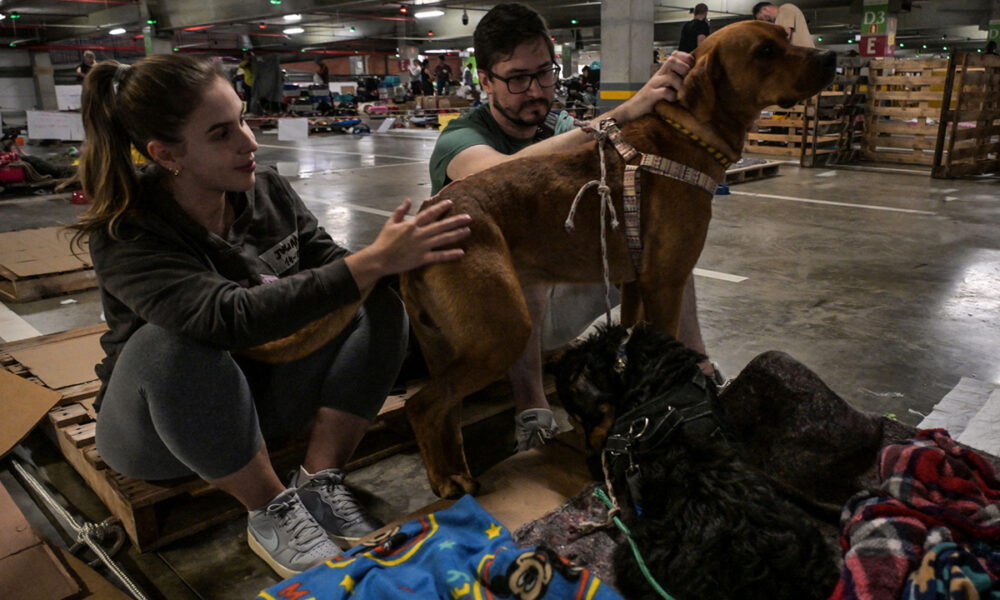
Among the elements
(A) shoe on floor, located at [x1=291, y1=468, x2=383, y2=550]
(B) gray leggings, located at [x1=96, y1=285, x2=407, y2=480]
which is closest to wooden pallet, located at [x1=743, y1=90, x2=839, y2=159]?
(B) gray leggings, located at [x1=96, y1=285, x2=407, y2=480]

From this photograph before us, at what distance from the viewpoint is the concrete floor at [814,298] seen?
2232 mm

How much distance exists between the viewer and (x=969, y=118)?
882 centimetres

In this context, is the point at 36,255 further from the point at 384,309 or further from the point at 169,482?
the point at 384,309

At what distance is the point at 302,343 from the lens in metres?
1.94

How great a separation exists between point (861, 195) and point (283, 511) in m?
7.78

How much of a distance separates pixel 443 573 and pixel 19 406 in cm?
192

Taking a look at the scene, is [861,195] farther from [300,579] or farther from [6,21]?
[6,21]

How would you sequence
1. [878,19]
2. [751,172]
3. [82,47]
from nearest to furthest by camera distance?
[751,172], [878,19], [82,47]

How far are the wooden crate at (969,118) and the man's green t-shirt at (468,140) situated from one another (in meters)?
8.45

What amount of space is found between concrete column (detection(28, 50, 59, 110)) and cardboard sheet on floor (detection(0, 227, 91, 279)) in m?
29.6

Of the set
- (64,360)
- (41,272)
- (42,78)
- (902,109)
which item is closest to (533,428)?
(64,360)

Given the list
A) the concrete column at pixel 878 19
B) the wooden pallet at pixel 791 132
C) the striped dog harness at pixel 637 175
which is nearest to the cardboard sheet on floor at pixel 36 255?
the striped dog harness at pixel 637 175

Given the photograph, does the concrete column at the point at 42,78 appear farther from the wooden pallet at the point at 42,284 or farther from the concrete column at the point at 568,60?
the wooden pallet at the point at 42,284

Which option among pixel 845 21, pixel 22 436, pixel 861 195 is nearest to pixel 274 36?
pixel 845 21
